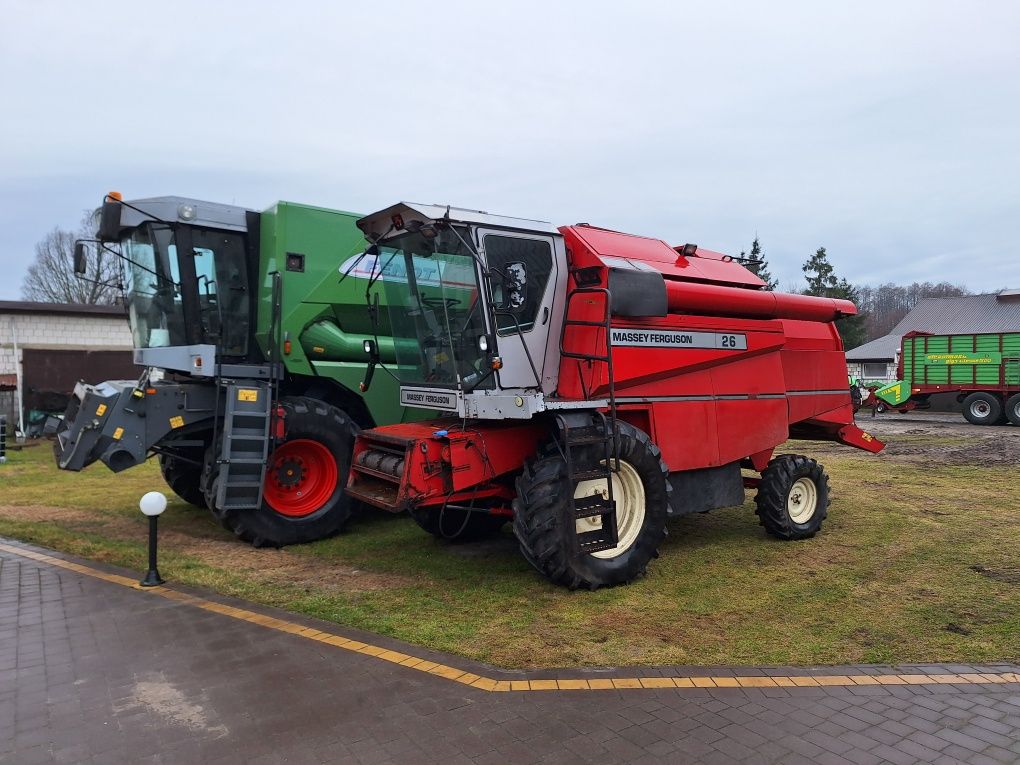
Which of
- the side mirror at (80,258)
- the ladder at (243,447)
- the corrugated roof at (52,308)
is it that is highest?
the corrugated roof at (52,308)

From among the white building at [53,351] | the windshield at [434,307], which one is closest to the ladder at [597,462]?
the windshield at [434,307]

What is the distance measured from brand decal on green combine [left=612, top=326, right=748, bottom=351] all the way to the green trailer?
21.0 metres

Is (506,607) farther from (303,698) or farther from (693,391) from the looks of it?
(693,391)

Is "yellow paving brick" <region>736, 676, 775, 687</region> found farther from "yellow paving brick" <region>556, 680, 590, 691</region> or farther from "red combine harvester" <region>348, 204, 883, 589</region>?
"red combine harvester" <region>348, 204, 883, 589</region>

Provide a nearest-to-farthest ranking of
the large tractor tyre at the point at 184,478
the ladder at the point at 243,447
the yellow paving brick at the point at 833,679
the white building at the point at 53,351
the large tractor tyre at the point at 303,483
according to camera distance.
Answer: the yellow paving brick at the point at 833,679
the ladder at the point at 243,447
the large tractor tyre at the point at 303,483
the large tractor tyre at the point at 184,478
the white building at the point at 53,351

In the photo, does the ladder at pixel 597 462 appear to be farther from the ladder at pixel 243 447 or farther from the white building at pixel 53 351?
the white building at pixel 53 351

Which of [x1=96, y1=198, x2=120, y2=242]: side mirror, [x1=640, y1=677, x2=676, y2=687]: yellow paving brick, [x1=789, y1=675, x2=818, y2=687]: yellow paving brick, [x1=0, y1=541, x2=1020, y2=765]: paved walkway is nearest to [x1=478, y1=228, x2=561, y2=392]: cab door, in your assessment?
[x1=0, y1=541, x2=1020, y2=765]: paved walkway

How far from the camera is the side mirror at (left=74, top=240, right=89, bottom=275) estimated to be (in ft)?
24.1

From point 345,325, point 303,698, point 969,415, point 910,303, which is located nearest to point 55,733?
point 303,698

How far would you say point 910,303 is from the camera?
78750 mm

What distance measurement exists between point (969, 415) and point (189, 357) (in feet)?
81.0

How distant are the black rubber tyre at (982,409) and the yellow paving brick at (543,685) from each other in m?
24.4

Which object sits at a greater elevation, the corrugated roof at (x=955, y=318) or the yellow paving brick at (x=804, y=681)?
the corrugated roof at (x=955, y=318)

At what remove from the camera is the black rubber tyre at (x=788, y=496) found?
24.3ft
